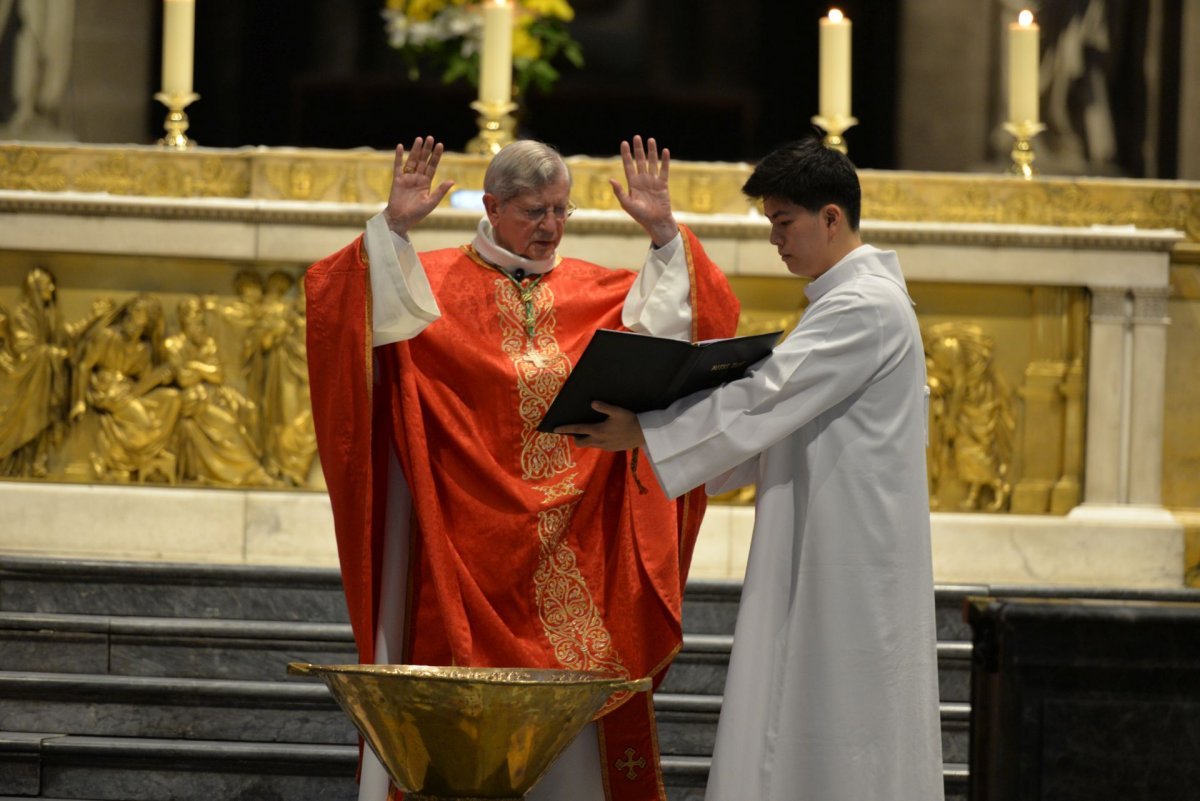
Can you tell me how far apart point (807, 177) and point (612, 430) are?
0.62 m

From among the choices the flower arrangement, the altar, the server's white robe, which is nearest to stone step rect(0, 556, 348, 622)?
the altar

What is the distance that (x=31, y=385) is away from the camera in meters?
6.38

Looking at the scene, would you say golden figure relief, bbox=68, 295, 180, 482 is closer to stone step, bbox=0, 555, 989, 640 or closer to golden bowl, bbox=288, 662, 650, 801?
stone step, bbox=0, 555, 989, 640

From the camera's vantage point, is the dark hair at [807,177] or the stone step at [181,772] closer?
the dark hair at [807,177]

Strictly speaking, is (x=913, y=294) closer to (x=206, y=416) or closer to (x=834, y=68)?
(x=834, y=68)

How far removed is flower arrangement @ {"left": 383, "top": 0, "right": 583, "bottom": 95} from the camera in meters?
7.06

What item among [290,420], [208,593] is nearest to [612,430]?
[208,593]

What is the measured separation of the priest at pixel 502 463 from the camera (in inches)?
158

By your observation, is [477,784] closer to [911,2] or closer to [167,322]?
[167,322]

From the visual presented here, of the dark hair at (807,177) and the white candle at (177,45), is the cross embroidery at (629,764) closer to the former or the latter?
the dark hair at (807,177)

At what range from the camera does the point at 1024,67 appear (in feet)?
21.6

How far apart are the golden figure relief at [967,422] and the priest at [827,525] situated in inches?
113

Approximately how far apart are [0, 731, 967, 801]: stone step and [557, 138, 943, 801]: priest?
1.66 m

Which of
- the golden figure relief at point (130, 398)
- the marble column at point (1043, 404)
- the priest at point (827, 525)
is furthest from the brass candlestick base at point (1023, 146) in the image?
the priest at point (827, 525)
